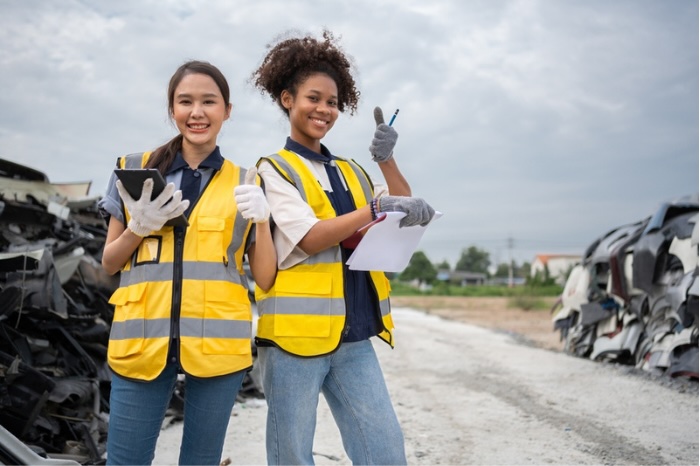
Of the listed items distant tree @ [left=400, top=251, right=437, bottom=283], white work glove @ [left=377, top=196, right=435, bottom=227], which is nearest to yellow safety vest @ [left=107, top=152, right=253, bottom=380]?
white work glove @ [left=377, top=196, right=435, bottom=227]

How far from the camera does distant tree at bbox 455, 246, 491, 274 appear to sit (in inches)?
3681

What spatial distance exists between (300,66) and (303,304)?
37.7 inches

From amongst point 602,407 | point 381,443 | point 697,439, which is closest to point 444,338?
point 602,407

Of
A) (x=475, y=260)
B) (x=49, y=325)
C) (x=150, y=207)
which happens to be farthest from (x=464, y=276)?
(x=150, y=207)

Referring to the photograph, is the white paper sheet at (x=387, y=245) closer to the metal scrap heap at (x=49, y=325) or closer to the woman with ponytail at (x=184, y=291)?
the woman with ponytail at (x=184, y=291)

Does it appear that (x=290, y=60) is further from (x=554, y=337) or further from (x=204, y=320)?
(x=554, y=337)

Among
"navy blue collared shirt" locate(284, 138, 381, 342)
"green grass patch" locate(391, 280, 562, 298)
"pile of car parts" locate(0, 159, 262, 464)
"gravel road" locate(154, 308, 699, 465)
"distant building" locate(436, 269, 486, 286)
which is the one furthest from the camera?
"distant building" locate(436, 269, 486, 286)

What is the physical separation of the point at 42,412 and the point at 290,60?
2783mm

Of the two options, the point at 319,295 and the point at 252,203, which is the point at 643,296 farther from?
the point at 252,203

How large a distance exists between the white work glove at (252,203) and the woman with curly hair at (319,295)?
128 millimetres

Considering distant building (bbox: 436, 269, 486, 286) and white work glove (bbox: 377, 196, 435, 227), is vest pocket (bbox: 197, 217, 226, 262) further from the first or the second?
distant building (bbox: 436, 269, 486, 286)

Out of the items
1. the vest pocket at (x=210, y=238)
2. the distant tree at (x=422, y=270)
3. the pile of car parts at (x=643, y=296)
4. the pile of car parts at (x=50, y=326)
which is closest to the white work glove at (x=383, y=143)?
the vest pocket at (x=210, y=238)

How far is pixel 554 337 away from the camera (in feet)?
46.0

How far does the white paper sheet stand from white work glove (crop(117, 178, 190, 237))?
65 centimetres
